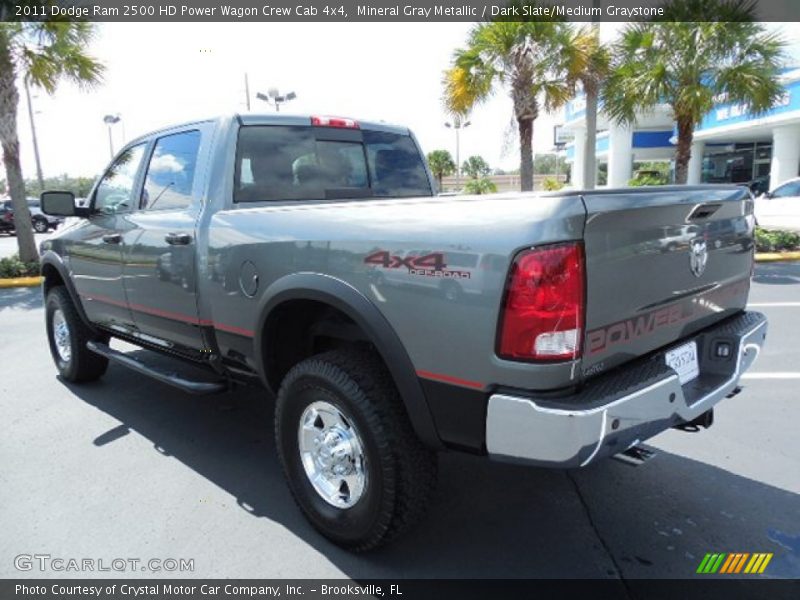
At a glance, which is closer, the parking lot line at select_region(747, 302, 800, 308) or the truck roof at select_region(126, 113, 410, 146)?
the truck roof at select_region(126, 113, 410, 146)

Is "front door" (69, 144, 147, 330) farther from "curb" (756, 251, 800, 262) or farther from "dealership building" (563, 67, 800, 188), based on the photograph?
"dealership building" (563, 67, 800, 188)

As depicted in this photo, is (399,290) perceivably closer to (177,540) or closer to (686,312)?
(686,312)

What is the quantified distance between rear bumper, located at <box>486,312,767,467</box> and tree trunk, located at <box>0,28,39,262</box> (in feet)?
41.0

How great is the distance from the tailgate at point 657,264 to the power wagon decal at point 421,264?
0.47 metres

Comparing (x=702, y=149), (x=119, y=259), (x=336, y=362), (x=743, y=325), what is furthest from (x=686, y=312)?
(x=702, y=149)

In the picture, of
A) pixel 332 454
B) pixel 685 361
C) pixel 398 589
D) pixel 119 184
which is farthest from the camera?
pixel 119 184

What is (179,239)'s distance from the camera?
11.1ft

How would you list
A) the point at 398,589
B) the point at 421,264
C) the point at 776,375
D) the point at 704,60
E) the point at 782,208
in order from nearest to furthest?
the point at 421,264 < the point at 398,589 < the point at 776,375 < the point at 704,60 < the point at 782,208

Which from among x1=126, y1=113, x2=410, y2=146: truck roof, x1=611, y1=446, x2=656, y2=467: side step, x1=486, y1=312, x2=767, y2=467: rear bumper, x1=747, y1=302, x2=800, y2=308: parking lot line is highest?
x1=126, y1=113, x2=410, y2=146: truck roof

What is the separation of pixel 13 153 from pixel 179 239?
427 inches

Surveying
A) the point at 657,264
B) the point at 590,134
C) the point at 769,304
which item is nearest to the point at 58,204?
the point at 657,264

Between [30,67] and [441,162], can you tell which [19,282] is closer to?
[30,67]

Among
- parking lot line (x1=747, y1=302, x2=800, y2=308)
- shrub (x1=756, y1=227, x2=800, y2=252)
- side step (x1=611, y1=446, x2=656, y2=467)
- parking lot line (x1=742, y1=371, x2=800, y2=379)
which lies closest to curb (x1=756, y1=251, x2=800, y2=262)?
shrub (x1=756, y1=227, x2=800, y2=252)

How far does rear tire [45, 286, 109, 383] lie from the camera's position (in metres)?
4.94
